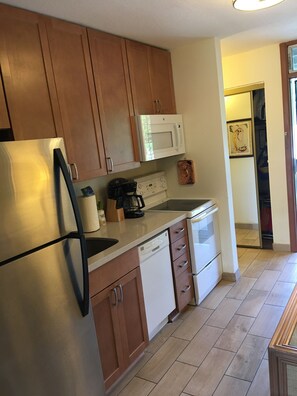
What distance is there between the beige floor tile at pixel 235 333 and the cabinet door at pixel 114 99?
1536 mm

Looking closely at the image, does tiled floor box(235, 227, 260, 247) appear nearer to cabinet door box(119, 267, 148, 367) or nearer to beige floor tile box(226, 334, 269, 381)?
beige floor tile box(226, 334, 269, 381)

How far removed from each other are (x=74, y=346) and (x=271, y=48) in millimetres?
3536

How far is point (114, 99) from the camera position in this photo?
2.50m

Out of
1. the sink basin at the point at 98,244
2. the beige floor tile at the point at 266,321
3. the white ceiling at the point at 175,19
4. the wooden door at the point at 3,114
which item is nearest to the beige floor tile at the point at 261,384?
the beige floor tile at the point at 266,321

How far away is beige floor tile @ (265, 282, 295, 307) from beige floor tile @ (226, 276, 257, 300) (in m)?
0.22

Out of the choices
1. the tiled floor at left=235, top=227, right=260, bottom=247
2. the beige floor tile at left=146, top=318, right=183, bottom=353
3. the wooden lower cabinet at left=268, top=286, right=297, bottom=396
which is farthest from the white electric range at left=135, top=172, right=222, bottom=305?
the wooden lower cabinet at left=268, top=286, right=297, bottom=396

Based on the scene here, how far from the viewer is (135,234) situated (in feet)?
7.47

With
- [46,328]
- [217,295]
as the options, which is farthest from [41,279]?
[217,295]

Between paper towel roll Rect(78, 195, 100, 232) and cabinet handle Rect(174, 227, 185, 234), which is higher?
paper towel roll Rect(78, 195, 100, 232)

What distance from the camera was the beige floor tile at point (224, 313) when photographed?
2.63 metres

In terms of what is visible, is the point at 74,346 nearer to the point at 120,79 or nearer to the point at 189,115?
the point at 120,79

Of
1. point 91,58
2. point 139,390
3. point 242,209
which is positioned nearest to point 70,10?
point 91,58

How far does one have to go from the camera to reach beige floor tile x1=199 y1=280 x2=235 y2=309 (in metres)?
2.92

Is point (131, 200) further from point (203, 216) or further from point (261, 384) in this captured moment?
point (261, 384)
